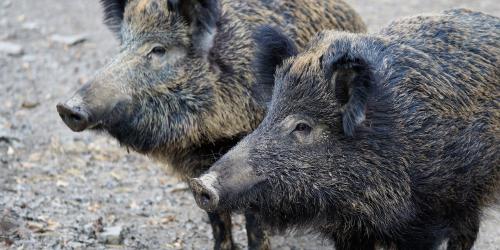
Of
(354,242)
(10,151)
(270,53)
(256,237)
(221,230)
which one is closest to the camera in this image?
(354,242)

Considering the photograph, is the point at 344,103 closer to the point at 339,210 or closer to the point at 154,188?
the point at 339,210

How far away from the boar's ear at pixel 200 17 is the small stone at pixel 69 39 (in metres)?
5.94

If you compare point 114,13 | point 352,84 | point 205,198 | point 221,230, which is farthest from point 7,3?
point 205,198

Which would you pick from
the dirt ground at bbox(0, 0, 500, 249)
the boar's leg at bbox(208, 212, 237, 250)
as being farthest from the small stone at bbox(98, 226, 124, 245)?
the boar's leg at bbox(208, 212, 237, 250)

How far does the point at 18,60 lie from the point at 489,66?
24.0ft

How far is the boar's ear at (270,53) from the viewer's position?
555 cm

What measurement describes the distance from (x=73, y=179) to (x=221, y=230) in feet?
6.81

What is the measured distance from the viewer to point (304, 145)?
5086 mm

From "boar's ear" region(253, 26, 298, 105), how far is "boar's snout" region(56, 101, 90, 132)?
117 centimetres

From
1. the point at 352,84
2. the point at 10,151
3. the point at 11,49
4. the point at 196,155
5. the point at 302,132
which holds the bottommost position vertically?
the point at 11,49

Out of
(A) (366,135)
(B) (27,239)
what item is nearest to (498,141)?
(A) (366,135)

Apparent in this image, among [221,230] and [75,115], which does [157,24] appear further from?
[221,230]

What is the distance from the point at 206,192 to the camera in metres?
4.61

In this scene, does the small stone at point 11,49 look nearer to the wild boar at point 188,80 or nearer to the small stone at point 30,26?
the small stone at point 30,26
